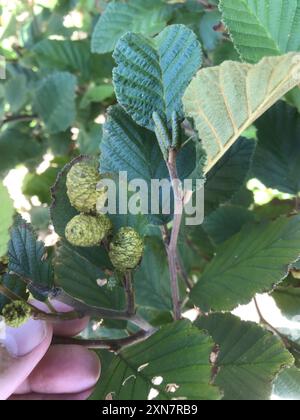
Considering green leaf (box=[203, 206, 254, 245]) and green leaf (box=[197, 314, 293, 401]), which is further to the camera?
green leaf (box=[203, 206, 254, 245])

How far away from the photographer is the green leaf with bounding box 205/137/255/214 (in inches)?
24.9

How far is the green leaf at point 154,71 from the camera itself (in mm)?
477

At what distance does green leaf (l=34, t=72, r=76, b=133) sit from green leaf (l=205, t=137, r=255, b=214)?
591mm

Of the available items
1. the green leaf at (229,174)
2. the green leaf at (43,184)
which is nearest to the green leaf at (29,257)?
the green leaf at (229,174)

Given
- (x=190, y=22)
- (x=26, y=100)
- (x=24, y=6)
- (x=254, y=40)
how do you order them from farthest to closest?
1. (x=24, y=6)
2. (x=26, y=100)
3. (x=190, y=22)
4. (x=254, y=40)

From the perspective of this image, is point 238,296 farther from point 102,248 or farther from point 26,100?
point 26,100

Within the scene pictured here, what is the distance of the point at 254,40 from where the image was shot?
521mm

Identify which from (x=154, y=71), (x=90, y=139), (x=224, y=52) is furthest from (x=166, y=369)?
(x=90, y=139)

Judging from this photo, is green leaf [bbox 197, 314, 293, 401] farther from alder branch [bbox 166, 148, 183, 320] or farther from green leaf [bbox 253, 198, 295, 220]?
green leaf [bbox 253, 198, 295, 220]

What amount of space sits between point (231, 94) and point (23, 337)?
0.35 meters

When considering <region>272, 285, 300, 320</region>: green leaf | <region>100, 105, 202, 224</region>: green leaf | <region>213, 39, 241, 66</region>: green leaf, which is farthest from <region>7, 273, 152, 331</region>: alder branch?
<region>213, 39, 241, 66</region>: green leaf

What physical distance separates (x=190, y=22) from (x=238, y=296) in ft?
1.75

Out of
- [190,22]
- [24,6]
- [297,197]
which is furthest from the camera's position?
[24,6]

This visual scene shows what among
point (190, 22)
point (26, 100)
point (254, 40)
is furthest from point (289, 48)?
point (26, 100)
